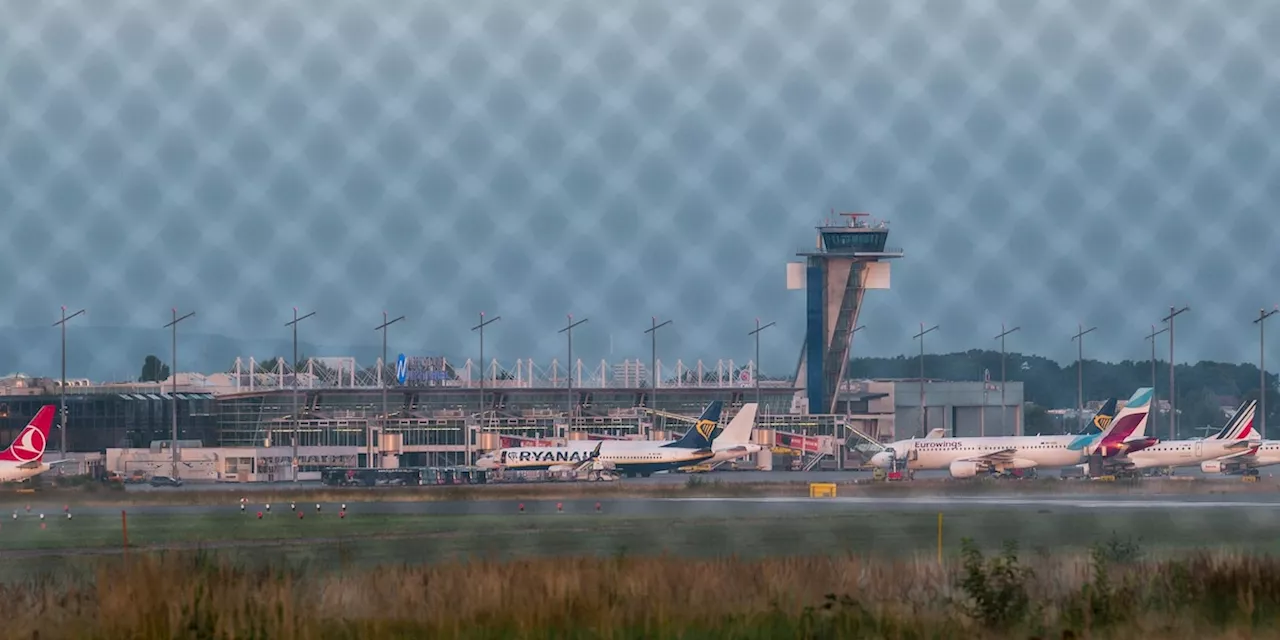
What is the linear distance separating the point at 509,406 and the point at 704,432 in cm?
3884

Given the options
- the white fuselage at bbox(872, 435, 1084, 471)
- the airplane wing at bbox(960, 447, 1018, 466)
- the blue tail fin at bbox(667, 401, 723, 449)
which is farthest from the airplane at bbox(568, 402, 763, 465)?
the airplane wing at bbox(960, 447, 1018, 466)

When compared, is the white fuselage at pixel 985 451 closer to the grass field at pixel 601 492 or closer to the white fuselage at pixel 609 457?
the white fuselage at pixel 609 457

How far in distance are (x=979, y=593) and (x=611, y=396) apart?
114 m

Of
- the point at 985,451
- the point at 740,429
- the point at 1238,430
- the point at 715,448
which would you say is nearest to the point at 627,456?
the point at 715,448

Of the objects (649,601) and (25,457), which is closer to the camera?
(649,601)

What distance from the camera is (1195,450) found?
83.2 metres

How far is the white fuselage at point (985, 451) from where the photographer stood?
81.9 meters

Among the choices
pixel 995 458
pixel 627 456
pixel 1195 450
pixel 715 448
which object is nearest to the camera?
pixel 995 458

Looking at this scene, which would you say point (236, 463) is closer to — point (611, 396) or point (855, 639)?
point (611, 396)

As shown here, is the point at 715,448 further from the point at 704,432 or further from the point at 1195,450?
the point at 1195,450

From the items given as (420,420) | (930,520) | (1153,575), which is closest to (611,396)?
(420,420)

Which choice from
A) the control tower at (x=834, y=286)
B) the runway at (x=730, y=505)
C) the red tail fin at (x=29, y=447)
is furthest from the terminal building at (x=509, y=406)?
the runway at (x=730, y=505)

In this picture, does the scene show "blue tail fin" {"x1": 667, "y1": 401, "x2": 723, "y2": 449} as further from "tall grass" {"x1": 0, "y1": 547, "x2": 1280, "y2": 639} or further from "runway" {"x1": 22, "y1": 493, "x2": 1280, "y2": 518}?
"tall grass" {"x1": 0, "y1": 547, "x2": 1280, "y2": 639}

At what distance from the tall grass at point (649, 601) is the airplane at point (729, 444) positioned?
239 feet
